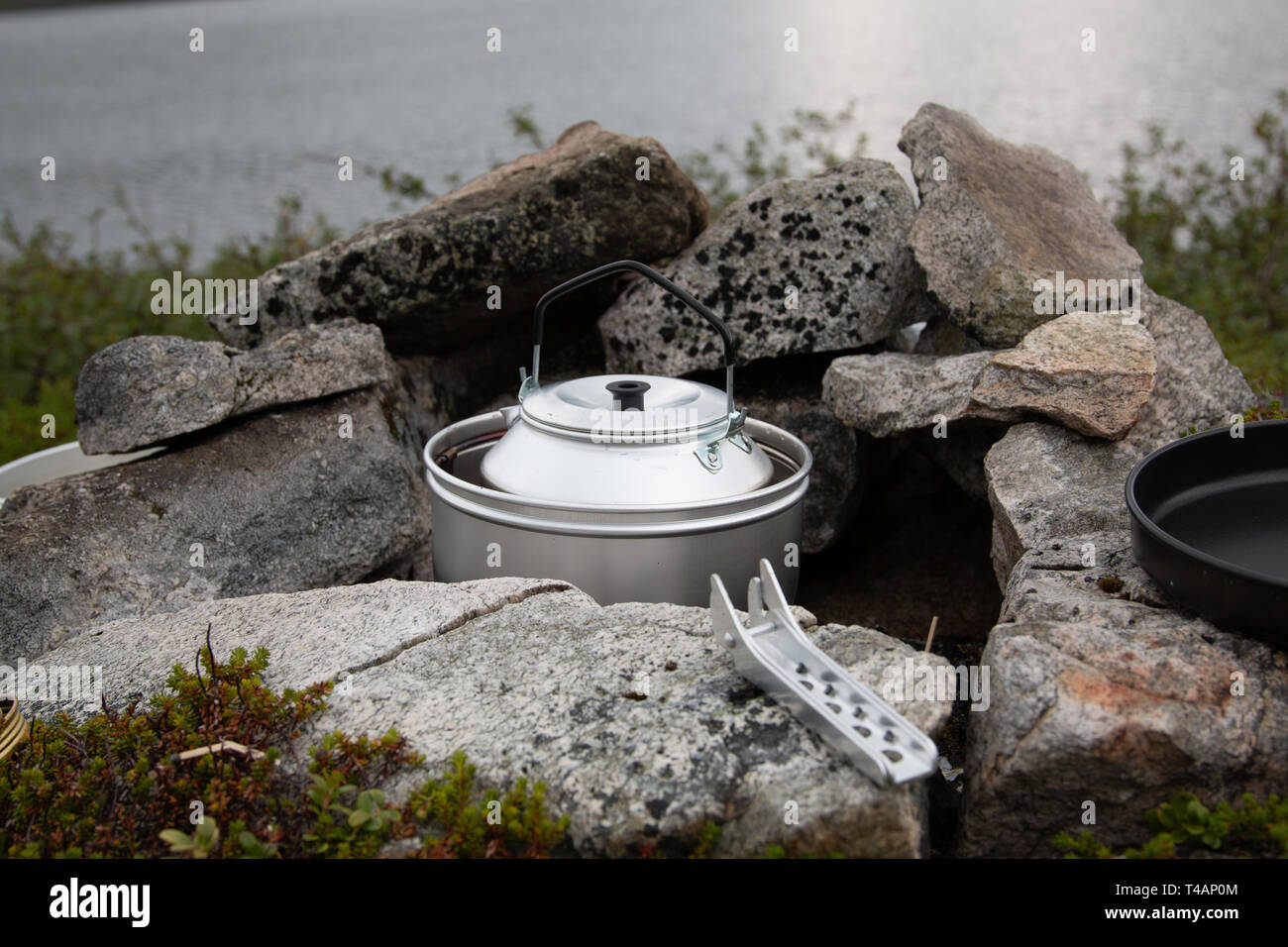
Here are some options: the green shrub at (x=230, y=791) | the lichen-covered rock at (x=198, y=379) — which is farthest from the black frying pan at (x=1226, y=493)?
the lichen-covered rock at (x=198, y=379)

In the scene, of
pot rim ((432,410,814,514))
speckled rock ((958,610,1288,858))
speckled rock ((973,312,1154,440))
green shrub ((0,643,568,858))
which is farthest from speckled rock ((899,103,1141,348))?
green shrub ((0,643,568,858))

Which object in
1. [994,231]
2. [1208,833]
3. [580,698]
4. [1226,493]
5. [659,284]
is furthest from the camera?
[994,231]

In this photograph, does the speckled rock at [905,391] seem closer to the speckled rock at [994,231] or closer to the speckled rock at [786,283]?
the speckled rock at [994,231]

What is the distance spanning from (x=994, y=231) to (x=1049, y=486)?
1.18m

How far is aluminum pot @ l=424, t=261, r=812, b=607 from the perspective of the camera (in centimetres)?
339

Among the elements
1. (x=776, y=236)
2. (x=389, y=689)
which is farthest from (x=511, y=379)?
(x=389, y=689)

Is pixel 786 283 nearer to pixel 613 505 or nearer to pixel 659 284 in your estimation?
pixel 659 284

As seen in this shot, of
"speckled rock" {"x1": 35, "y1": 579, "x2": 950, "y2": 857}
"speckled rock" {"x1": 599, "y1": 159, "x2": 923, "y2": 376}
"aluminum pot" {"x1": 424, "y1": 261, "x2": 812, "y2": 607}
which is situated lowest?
"speckled rock" {"x1": 35, "y1": 579, "x2": 950, "y2": 857}

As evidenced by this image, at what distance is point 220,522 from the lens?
12.8 ft

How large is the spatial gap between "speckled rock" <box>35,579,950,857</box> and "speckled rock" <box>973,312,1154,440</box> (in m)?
1.23

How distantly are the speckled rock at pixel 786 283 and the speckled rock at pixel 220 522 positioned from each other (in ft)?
3.62

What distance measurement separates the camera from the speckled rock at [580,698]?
2.26 meters

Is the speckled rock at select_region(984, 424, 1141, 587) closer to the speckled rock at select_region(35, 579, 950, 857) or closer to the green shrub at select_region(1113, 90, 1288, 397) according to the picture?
the speckled rock at select_region(35, 579, 950, 857)

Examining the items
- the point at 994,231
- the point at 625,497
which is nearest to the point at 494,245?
the point at 625,497
